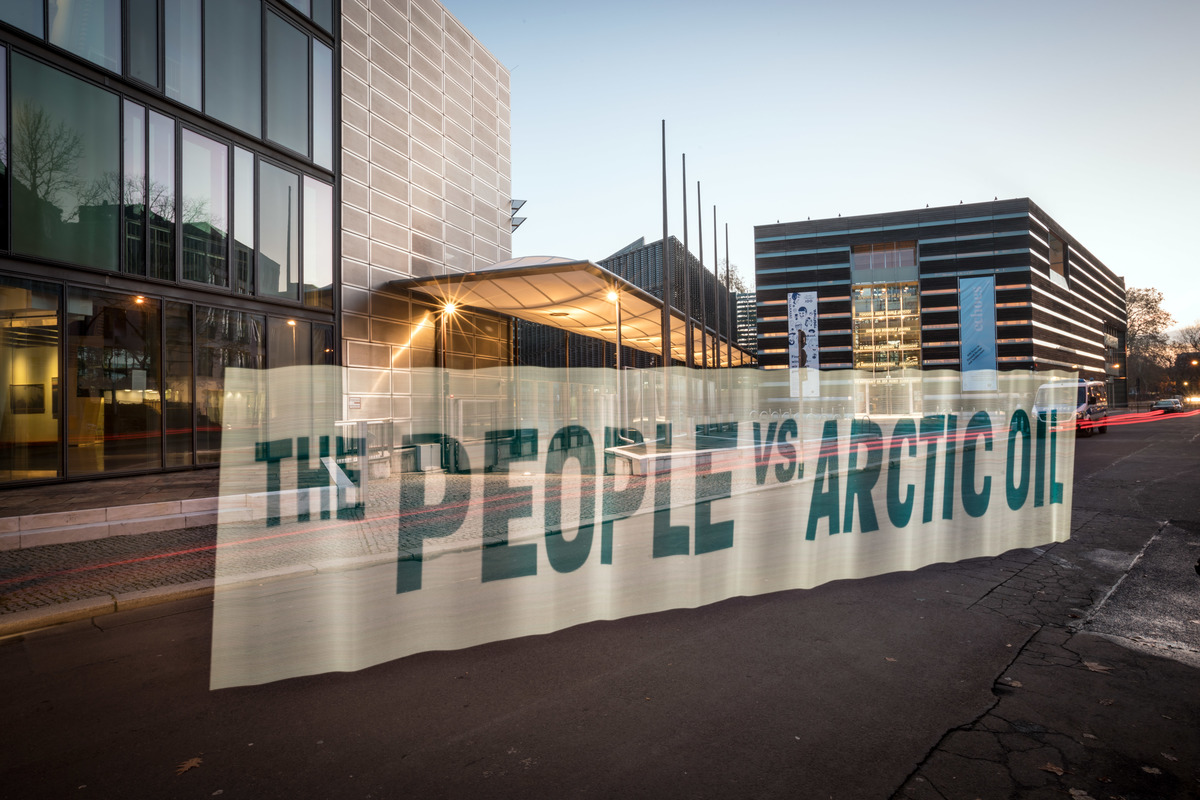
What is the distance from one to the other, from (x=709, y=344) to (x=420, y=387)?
49958mm

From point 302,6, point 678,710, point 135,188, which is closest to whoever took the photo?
point 678,710

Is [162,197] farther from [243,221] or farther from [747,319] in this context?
[747,319]

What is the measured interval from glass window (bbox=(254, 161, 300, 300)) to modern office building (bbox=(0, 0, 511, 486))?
5 centimetres

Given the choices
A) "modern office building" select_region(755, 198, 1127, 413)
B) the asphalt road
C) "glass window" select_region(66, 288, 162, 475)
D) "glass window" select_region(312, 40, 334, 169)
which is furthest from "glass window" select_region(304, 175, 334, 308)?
"modern office building" select_region(755, 198, 1127, 413)

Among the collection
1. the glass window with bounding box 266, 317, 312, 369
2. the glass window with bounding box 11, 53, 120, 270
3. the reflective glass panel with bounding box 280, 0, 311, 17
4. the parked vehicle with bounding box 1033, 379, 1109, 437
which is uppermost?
the reflective glass panel with bounding box 280, 0, 311, 17

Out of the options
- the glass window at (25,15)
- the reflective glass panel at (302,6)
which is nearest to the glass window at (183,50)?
the glass window at (25,15)

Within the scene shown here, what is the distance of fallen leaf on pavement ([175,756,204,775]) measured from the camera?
3.09 m

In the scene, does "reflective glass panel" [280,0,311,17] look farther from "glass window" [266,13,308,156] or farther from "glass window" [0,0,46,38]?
"glass window" [0,0,46,38]

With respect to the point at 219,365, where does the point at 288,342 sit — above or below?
above

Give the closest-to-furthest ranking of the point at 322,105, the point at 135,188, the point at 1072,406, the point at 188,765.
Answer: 1. the point at 188,765
2. the point at 135,188
3. the point at 322,105
4. the point at 1072,406

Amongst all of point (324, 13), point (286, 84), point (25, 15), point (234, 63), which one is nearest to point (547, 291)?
point (286, 84)

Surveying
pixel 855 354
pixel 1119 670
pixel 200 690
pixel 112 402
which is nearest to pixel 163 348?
pixel 112 402

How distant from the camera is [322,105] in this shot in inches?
690

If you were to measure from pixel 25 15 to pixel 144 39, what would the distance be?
80.4 inches
